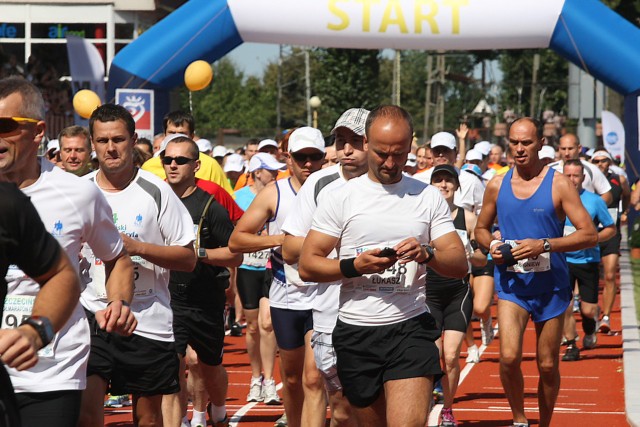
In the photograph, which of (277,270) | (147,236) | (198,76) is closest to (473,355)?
(277,270)

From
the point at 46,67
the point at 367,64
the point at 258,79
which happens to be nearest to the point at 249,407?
the point at 46,67

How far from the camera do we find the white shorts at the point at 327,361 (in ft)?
25.2

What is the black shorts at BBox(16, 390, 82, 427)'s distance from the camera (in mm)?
5398

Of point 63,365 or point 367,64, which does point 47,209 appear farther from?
point 367,64

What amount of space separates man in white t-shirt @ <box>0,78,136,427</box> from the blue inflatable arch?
15.8m

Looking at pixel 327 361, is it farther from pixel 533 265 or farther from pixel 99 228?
pixel 533 265

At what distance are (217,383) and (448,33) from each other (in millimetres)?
12800

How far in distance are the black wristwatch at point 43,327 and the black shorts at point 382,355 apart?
2.64 metres

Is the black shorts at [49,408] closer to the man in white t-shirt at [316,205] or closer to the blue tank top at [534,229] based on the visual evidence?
the man in white t-shirt at [316,205]

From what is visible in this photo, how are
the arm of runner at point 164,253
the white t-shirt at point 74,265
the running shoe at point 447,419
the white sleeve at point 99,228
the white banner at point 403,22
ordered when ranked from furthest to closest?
the white banner at point 403,22 < the running shoe at point 447,419 < the arm of runner at point 164,253 < the white sleeve at point 99,228 < the white t-shirt at point 74,265

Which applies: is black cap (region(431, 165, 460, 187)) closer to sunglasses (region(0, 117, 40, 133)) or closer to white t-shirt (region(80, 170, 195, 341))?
white t-shirt (region(80, 170, 195, 341))

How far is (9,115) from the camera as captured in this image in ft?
16.6

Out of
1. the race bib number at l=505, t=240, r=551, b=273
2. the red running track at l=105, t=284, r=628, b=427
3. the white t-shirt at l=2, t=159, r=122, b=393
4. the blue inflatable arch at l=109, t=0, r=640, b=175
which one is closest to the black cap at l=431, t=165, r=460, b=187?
the race bib number at l=505, t=240, r=551, b=273

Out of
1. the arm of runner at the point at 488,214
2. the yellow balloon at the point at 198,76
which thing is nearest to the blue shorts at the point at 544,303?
the arm of runner at the point at 488,214
